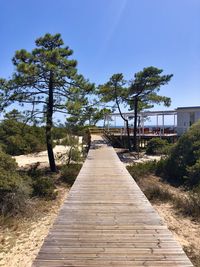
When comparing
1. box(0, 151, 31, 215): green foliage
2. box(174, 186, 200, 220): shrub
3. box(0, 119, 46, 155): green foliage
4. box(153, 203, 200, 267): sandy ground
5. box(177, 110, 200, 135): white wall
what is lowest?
box(153, 203, 200, 267): sandy ground

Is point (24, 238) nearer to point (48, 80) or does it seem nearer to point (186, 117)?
point (48, 80)

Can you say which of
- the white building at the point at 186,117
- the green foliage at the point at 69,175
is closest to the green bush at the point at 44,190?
the green foliage at the point at 69,175

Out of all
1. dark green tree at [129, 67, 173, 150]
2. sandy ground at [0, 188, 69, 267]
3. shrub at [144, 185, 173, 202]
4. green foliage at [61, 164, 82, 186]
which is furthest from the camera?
dark green tree at [129, 67, 173, 150]

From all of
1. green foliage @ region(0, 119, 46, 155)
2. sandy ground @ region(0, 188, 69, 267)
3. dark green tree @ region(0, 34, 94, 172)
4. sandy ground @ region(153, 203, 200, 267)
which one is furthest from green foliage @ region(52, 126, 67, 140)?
green foliage @ region(0, 119, 46, 155)

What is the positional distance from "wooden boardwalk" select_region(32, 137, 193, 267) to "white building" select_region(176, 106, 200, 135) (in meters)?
22.5

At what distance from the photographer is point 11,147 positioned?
24.9 metres

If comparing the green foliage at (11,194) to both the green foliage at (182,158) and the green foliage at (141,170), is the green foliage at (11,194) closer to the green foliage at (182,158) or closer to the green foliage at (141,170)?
the green foliage at (141,170)

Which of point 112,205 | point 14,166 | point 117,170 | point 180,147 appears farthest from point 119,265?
point 180,147

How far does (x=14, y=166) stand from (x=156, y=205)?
5313mm

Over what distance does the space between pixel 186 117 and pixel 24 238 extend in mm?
24492

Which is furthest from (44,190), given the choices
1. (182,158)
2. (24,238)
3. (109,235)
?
(109,235)

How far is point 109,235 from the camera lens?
16.0ft

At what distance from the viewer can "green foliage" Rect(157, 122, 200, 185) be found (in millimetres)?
14273

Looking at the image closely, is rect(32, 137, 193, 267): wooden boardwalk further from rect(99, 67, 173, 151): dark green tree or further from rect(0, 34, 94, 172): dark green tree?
rect(99, 67, 173, 151): dark green tree
